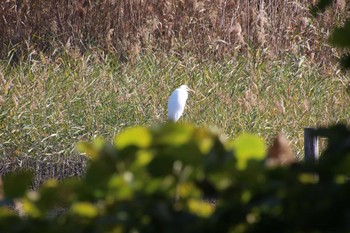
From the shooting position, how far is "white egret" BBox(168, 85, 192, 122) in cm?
661

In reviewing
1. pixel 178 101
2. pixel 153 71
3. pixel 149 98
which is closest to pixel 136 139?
pixel 178 101

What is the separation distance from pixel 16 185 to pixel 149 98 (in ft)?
19.4

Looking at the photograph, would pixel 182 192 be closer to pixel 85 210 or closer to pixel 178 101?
pixel 85 210

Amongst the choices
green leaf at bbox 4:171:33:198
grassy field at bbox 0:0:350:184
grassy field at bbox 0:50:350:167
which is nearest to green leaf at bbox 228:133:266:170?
green leaf at bbox 4:171:33:198

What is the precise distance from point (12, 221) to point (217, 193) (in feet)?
0.80

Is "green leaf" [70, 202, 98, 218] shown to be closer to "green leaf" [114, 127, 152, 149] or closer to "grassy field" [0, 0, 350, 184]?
"green leaf" [114, 127, 152, 149]

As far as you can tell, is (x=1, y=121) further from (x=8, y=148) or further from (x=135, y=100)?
(x=135, y=100)

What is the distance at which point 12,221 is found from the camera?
984mm

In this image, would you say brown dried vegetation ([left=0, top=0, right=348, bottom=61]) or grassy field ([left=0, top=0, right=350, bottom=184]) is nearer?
grassy field ([left=0, top=0, right=350, bottom=184])

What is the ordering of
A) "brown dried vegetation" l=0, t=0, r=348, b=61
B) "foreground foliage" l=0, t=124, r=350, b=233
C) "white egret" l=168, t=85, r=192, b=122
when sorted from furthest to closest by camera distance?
"brown dried vegetation" l=0, t=0, r=348, b=61, "white egret" l=168, t=85, r=192, b=122, "foreground foliage" l=0, t=124, r=350, b=233

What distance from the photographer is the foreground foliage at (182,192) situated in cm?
94

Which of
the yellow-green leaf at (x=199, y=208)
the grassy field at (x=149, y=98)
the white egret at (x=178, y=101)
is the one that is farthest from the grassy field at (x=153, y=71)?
the yellow-green leaf at (x=199, y=208)

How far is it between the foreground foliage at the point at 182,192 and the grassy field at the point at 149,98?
5.20 m

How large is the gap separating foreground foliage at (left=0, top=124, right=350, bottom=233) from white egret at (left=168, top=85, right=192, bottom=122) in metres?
5.46
